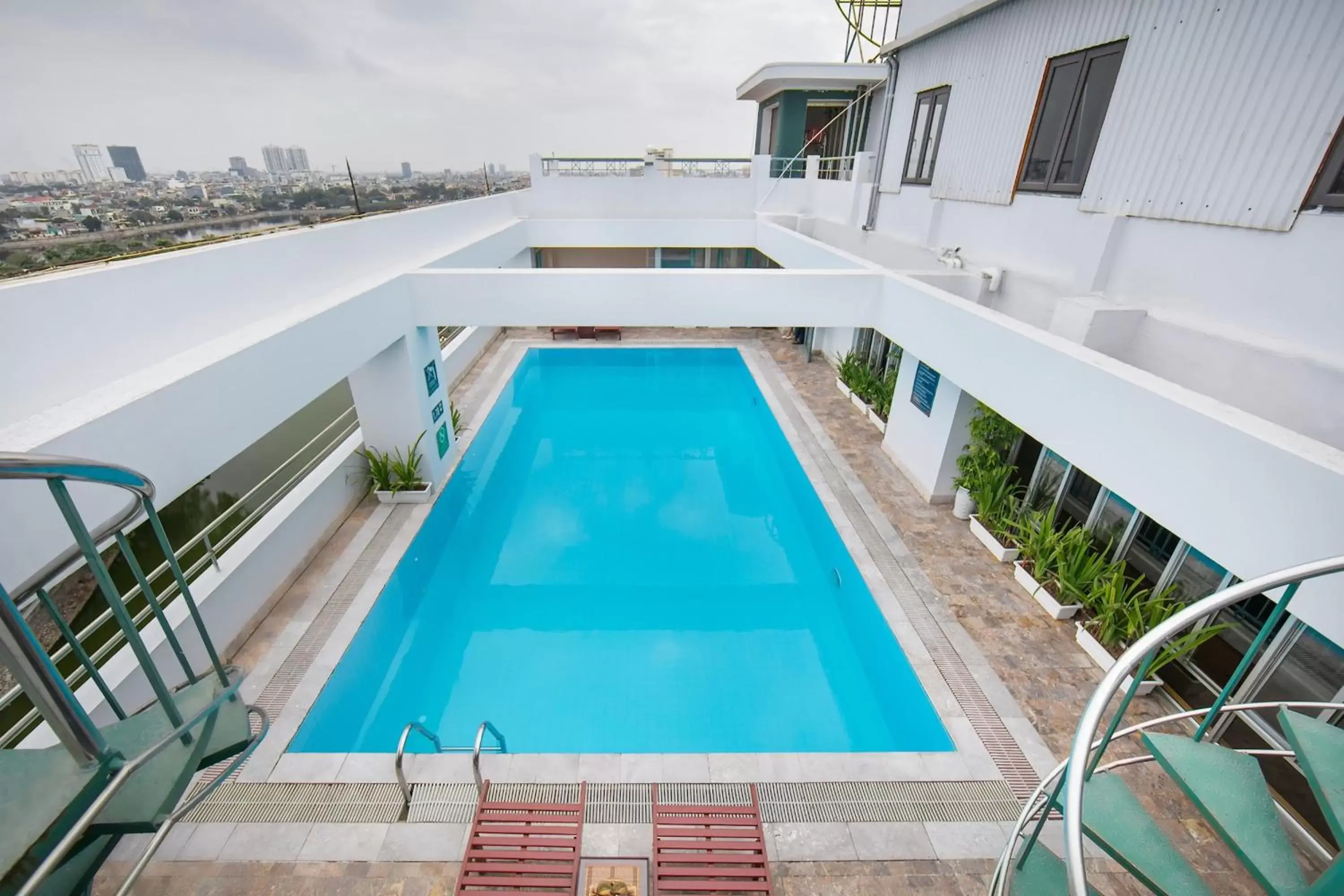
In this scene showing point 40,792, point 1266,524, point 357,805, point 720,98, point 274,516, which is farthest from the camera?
point 720,98

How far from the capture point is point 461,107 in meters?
28.9

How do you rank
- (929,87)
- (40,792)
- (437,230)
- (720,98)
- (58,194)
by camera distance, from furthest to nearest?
(720,98), (437,230), (929,87), (58,194), (40,792)

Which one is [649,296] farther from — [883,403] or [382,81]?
[382,81]

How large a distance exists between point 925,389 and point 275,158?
55.4 ft

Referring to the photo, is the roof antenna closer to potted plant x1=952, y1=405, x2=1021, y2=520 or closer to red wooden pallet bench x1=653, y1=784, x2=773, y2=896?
red wooden pallet bench x1=653, y1=784, x2=773, y2=896

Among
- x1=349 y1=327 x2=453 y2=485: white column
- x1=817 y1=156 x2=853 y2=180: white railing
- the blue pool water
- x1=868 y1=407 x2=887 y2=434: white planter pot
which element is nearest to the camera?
the blue pool water

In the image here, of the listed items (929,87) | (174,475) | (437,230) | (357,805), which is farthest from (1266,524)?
(437,230)

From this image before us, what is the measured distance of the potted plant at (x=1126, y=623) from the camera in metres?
5.26

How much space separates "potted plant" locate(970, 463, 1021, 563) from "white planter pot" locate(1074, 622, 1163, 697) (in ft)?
4.50

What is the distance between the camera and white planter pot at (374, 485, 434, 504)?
855 centimetres

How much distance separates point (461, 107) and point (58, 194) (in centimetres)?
2831

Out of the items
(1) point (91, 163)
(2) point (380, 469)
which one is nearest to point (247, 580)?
(2) point (380, 469)

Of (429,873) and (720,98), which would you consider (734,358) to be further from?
(720,98)

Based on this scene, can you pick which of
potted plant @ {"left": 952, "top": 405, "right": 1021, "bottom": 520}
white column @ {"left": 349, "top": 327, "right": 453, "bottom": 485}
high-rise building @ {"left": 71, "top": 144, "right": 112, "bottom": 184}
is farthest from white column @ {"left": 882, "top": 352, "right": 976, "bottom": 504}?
high-rise building @ {"left": 71, "top": 144, "right": 112, "bottom": 184}
